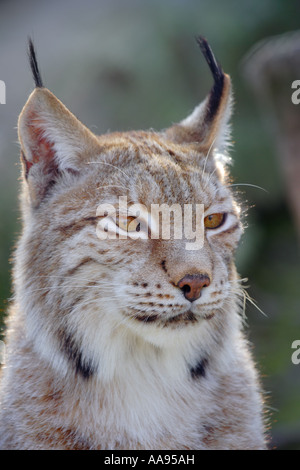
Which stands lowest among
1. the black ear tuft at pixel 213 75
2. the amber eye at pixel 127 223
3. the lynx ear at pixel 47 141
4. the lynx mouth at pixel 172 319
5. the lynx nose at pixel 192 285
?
the lynx mouth at pixel 172 319

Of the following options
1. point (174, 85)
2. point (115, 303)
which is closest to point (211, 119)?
point (115, 303)

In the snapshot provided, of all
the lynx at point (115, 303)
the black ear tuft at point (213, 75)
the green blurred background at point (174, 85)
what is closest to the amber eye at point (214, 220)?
the lynx at point (115, 303)

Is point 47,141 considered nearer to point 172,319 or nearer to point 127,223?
point 127,223

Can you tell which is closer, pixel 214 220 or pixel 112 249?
pixel 112 249

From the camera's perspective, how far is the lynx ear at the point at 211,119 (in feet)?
10.6

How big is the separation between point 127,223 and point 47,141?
547mm

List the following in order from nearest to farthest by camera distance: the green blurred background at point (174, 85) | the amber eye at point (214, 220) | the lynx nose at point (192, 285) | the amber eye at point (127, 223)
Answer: the lynx nose at point (192, 285)
the amber eye at point (127, 223)
the amber eye at point (214, 220)
the green blurred background at point (174, 85)

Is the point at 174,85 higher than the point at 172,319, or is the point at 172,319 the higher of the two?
the point at 174,85

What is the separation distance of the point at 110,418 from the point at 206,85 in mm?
6707

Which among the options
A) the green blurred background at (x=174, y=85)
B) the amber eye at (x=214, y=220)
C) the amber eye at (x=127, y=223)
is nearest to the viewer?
the amber eye at (x=127, y=223)

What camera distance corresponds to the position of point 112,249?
9.08ft

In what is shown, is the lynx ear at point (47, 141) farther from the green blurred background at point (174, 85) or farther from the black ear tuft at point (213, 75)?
the green blurred background at point (174, 85)

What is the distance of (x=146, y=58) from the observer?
8.58 metres

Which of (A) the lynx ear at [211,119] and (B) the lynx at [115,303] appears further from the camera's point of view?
(A) the lynx ear at [211,119]
